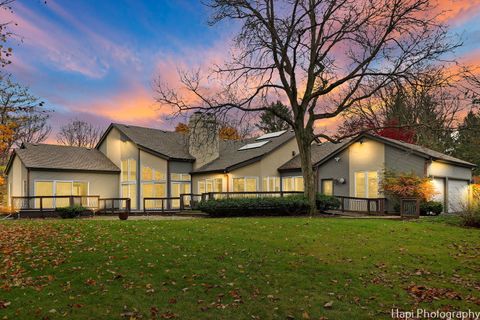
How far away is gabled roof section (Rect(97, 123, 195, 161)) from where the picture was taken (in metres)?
30.3

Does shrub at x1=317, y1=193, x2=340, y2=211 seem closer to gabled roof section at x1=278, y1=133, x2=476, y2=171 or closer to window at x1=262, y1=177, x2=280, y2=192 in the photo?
gabled roof section at x1=278, y1=133, x2=476, y2=171

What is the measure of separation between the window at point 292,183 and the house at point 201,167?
0.07 m

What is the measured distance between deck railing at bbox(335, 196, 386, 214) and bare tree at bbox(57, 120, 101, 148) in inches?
1807

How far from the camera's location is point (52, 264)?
8.49m

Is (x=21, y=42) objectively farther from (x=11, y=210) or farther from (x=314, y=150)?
(x=314, y=150)

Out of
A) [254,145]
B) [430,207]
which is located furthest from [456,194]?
[254,145]

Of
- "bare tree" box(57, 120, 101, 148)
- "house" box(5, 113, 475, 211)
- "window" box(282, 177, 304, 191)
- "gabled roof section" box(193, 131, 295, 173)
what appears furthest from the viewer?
"bare tree" box(57, 120, 101, 148)

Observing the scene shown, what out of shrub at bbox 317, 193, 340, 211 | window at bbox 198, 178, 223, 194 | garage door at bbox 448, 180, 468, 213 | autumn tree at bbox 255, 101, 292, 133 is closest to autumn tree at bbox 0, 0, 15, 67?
shrub at bbox 317, 193, 340, 211

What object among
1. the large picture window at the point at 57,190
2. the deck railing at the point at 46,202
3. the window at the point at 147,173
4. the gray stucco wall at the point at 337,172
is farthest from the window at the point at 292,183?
the large picture window at the point at 57,190

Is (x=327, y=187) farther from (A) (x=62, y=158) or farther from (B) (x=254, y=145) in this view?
(A) (x=62, y=158)

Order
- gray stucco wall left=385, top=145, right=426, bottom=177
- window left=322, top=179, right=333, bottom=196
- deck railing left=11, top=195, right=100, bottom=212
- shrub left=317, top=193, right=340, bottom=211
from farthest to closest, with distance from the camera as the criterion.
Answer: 1. window left=322, top=179, right=333, bottom=196
2. deck railing left=11, top=195, right=100, bottom=212
3. gray stucco wall left=385, top=145, right=426, bottom=177
4. shrub left=317, top=193, right=340, bottom=211

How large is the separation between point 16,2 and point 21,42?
1.03 meters

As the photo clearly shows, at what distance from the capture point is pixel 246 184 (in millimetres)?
28094

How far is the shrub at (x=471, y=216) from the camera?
15.7 meters
